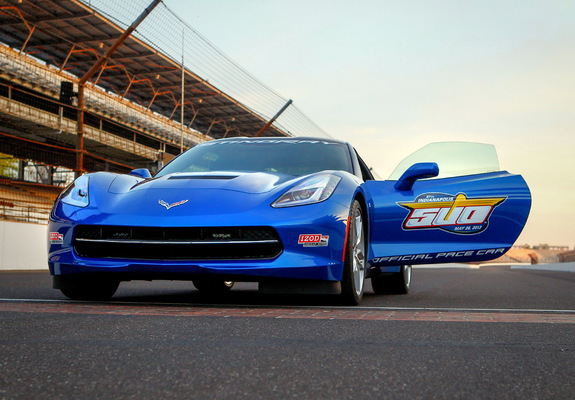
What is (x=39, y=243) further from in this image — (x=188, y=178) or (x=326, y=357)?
(x=326, y=357)

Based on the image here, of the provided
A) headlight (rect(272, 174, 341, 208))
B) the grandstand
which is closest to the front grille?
headlight (rect(272, 174, 341, 208))

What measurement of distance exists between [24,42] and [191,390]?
3116cm

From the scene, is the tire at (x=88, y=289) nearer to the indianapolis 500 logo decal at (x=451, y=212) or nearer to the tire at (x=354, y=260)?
the tire at (x=354, y=260)

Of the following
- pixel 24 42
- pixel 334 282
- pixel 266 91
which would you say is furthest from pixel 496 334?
pixel 24 42

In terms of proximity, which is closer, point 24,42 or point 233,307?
point 233,307

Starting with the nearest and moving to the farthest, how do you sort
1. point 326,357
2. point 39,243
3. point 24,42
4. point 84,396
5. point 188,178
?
1. point 84,396
2. point 326,357
3. point 188,178
4. point 39,243
5. point 24,42

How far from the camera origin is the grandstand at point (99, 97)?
57.4ft

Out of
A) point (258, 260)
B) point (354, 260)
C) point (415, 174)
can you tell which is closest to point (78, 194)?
point (258, 260)

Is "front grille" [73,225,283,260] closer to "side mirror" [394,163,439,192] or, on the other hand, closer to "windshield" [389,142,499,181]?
"side mirror" [394,163,439,192]

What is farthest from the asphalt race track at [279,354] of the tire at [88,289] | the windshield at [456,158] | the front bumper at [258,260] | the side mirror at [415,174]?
the windshield at [456,158]

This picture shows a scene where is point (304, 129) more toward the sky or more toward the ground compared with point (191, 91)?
more toward the ground

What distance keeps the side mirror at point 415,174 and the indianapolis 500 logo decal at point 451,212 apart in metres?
0.13

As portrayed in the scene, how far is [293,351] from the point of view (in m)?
2.60

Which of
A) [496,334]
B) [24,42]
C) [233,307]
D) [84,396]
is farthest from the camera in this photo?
[24,42]
